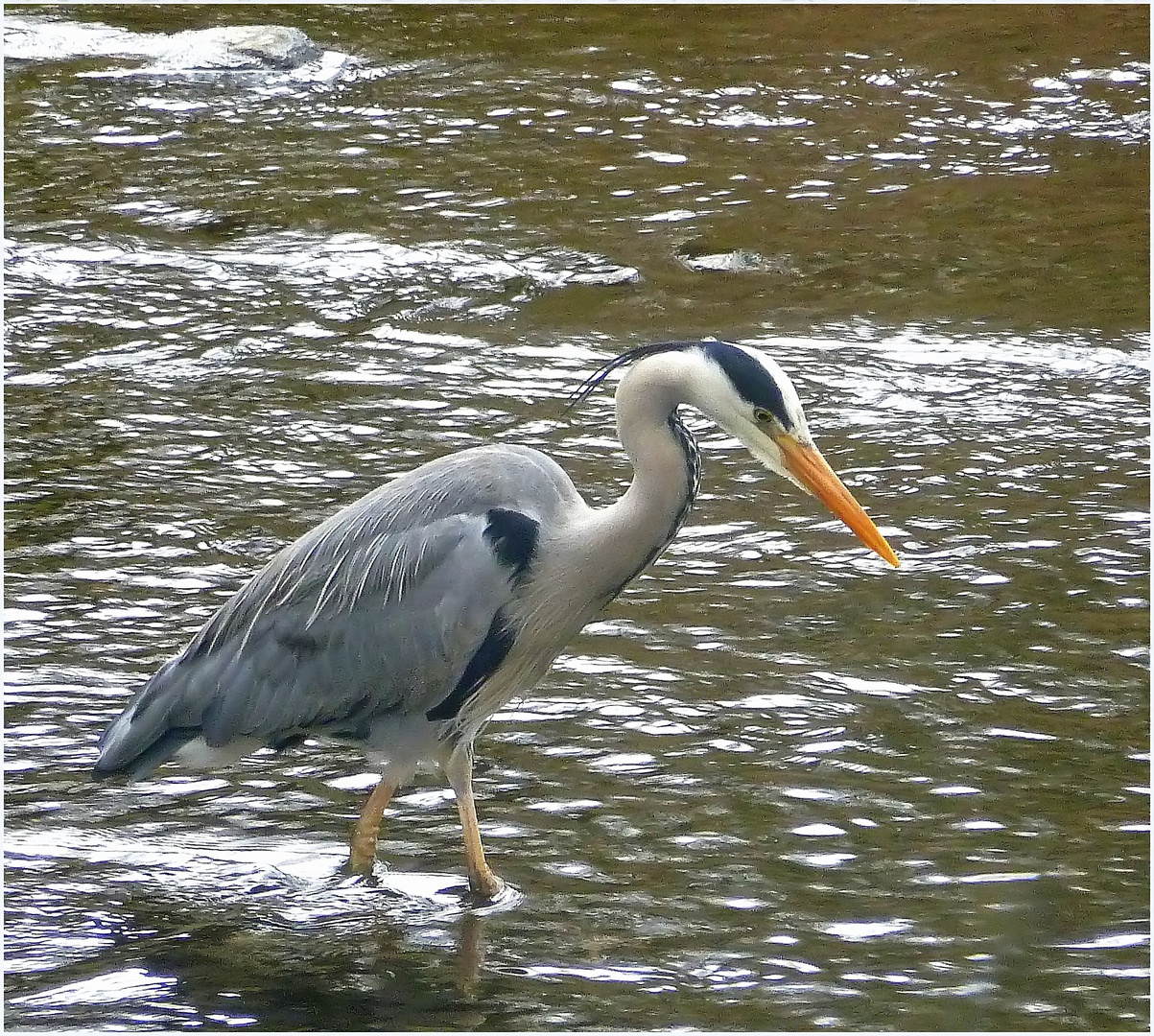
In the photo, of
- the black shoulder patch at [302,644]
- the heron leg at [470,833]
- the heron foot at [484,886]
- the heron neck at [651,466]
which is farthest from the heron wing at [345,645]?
the heron foot at [484,886]

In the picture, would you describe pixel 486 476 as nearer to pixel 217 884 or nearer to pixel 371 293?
pixel 217 884

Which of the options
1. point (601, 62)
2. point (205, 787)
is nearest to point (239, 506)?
point (205, 787)

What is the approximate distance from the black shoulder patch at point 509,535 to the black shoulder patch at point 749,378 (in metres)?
0.67

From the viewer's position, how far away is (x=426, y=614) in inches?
194

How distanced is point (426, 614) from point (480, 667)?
0.20m

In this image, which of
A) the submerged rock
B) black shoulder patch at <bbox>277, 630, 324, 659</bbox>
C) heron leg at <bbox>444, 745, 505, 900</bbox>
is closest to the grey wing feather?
black shoulder patch at <bbox>277, 630, 324, 659</bbox>

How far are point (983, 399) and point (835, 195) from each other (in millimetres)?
2811

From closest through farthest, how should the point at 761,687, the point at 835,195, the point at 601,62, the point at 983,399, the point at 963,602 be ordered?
the point at 761,687 < the point at 963,602 < the point at 983,399 < the point at 835,195 < the point at 601,62

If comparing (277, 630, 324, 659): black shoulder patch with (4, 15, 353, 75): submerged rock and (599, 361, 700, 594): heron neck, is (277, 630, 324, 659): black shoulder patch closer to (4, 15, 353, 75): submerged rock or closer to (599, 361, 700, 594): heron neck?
(599, 361, 700, 594): heron neck

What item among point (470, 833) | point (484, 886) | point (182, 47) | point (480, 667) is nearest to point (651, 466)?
point (480, 667)

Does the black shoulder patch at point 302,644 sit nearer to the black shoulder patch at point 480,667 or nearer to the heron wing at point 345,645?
the heron wing at point 345,645

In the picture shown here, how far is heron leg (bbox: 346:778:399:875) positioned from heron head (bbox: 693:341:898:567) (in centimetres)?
134

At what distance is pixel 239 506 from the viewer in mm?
7121

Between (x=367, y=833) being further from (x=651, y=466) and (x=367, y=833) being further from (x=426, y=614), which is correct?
(x=651, y=466)
